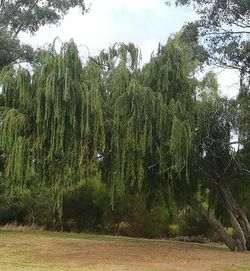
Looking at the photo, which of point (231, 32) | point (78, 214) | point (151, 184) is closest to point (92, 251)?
point (151, 184)

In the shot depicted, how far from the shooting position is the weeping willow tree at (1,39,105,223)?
14781 millimetres

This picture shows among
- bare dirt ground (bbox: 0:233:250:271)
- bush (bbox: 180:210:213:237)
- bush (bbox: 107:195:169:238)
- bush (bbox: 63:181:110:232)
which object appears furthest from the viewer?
bush (bbox: 180:210:213:237)

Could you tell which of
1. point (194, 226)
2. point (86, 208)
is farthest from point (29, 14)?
point (194, 226)

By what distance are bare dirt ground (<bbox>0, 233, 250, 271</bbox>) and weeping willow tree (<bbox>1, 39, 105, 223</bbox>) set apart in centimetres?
183

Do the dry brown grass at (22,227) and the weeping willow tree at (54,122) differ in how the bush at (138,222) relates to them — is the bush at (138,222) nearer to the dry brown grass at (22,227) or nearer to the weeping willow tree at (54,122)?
the dry brown grass at (22,227)

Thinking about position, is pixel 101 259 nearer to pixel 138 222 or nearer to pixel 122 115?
pixel 122 115

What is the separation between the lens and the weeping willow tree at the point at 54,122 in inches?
582

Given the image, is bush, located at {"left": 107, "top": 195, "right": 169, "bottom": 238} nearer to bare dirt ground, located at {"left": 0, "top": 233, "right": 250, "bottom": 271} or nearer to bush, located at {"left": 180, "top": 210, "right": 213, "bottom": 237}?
bush, located at {"left": 180, "top": 210, "right": 213, "bottom": 237}

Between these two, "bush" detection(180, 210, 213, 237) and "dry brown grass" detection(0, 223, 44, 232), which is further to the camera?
"bush" detection(180, 210, 213, 237)

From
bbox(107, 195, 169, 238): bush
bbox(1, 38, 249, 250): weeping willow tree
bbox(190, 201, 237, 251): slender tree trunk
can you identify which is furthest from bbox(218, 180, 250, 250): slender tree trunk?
bbox(107, 195, 169, 238): bush

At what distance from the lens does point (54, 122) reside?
14.8 metres

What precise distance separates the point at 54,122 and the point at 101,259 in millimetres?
3993

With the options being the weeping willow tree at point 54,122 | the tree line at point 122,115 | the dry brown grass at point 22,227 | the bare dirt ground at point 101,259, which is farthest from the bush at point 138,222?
the weeping willow tree at point 54,122

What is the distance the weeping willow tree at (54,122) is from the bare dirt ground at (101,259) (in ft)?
6.01
